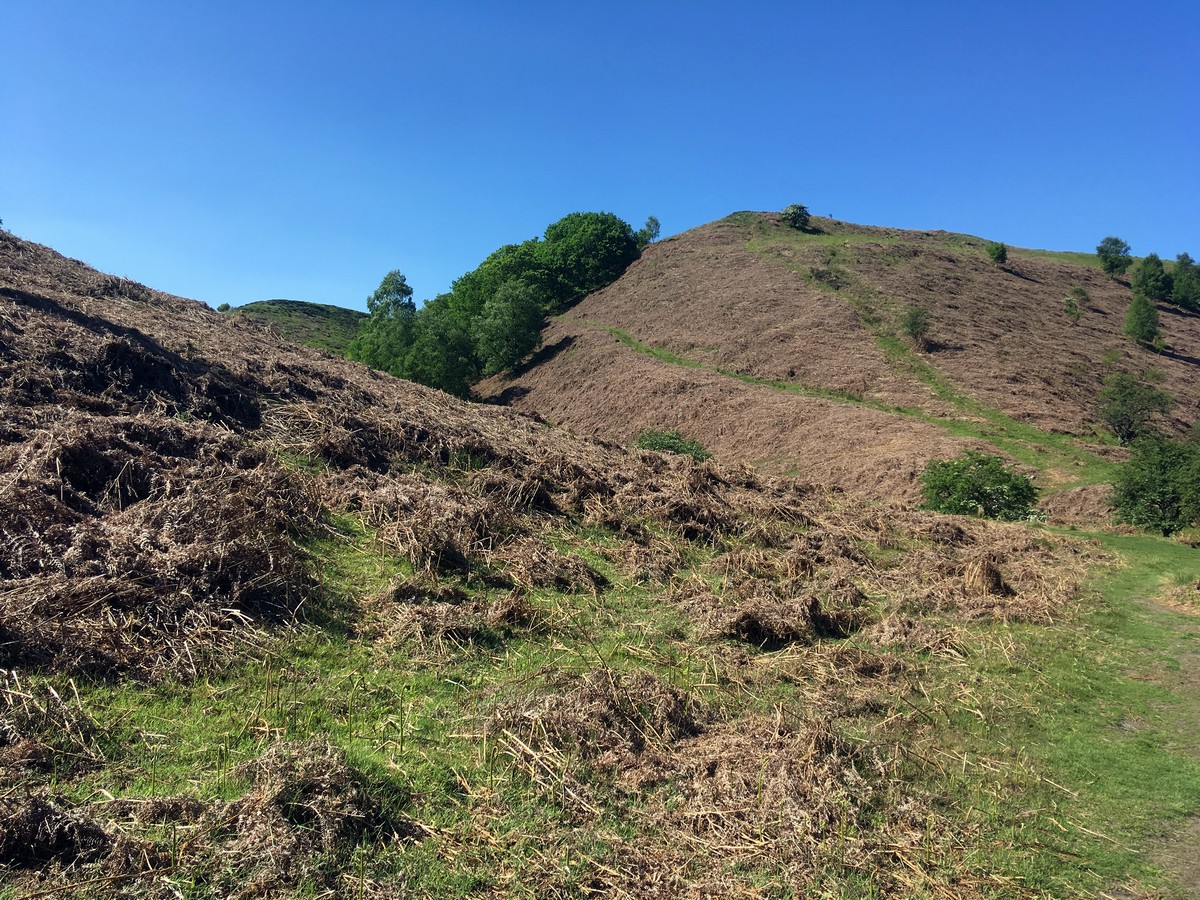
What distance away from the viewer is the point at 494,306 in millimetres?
56750

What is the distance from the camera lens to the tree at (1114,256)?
67.4 meters

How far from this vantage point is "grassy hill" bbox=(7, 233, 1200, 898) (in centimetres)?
409

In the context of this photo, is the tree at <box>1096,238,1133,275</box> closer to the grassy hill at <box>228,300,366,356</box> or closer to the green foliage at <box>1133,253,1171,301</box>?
the green foliage at <box>1133,253,1171,301</box>

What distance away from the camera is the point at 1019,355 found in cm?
4131

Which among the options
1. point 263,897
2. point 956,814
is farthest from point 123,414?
point 956,814

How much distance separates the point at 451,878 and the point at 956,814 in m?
3.77

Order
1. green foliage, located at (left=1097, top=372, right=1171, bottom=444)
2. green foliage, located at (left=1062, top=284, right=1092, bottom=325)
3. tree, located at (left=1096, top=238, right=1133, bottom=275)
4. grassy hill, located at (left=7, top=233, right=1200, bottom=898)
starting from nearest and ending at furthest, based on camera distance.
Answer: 1. grassy hill, located at (left=7, top=233, right=1200, bottom=898)
2. green foliage, located at (left=1097, top=372, right=1171, bottom=444)
3. green foliage, located at (left=1062, top=284, right=1092, bottom=325)
4. tree, located at (left=1096, top=238, right=1133, bottom=275)

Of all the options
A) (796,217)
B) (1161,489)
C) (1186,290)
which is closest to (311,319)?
(796,217)

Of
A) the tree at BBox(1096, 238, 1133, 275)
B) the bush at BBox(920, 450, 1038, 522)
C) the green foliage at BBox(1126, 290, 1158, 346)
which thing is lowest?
the bush at BBox(920, 450, 1038, 522)

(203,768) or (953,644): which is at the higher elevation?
(953,644)

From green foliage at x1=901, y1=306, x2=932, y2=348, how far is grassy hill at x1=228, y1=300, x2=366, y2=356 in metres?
56.6

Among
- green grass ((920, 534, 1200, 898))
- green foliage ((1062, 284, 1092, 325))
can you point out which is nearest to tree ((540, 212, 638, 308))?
green foliage ((1062, 284, 1092, 325))

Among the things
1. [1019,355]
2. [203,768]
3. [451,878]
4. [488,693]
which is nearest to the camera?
[451,878]

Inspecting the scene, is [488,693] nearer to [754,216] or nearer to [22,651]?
[22,651]
